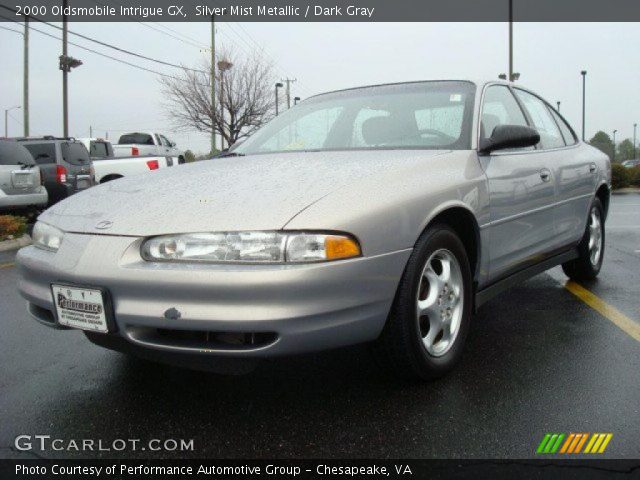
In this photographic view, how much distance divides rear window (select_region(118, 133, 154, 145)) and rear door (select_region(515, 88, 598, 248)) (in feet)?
67.1

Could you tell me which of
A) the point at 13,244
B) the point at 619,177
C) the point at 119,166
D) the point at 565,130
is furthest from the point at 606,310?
the point at 619,177

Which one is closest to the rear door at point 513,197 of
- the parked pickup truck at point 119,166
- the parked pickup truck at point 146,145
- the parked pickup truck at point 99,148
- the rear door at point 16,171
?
the rear door at point 16,171

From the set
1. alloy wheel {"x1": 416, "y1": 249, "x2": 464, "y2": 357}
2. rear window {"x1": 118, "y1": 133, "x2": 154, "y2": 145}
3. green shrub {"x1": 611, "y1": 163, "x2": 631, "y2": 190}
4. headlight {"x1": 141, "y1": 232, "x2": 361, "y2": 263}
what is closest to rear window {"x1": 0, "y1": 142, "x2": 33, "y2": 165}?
headlight {"x1": 141, "y1": 232, "x2": 361, "y2": 263}

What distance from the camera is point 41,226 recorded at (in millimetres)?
2756

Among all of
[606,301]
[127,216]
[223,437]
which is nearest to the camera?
[223,437]

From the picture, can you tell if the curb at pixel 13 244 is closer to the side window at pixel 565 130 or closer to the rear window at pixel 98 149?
the side window at pixel 565 130

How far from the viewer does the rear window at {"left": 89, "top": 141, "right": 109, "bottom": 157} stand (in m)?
16.5

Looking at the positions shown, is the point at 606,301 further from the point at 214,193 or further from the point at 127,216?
the point at 127,216

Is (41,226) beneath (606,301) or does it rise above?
above

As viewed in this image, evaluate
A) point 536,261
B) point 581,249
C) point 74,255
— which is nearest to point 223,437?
point 74,255

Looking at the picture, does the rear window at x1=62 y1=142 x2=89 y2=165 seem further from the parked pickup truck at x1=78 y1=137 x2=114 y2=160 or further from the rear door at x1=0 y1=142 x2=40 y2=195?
the parked pickup truck at x1=78 y1=137 x2=114 y2=160

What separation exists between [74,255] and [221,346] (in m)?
0.72

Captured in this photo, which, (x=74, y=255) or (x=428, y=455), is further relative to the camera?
(x=74, y=255)

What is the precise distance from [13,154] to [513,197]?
29.5ft
